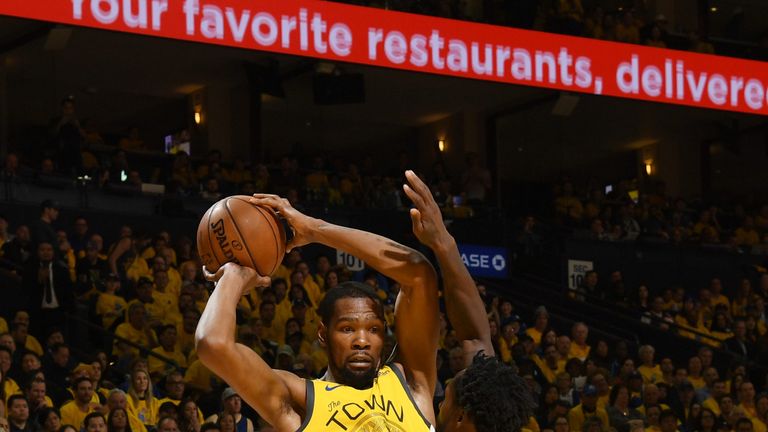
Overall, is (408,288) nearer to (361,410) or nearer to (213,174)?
(361,410)

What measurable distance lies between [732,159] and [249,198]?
20906 millimetres

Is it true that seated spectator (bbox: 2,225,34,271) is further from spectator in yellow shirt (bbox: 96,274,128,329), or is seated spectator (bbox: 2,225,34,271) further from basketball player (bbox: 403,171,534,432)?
basketball player (bbox: 403,171,534,432)

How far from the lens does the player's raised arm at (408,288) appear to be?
400cm

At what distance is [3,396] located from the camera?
9.26 meters

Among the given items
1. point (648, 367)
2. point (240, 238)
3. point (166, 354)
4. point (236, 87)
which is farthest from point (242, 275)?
point (236, 87)

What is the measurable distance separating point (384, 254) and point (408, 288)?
0.13m

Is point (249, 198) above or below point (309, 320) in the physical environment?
above

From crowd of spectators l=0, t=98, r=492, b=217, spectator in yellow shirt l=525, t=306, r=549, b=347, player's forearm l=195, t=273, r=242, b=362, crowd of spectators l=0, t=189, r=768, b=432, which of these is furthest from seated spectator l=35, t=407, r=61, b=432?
spectator in yellow shirt l=525, t=306, r=549, b=347

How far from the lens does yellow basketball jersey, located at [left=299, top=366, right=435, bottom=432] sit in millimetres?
3797

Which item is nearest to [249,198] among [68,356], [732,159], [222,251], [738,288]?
[222,251]

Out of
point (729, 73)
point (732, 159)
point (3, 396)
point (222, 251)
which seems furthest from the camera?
point (732, 159)

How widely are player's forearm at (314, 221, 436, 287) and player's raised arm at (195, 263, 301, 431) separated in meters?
0.31

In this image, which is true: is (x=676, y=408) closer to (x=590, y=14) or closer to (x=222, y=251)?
(x=590, y=14)

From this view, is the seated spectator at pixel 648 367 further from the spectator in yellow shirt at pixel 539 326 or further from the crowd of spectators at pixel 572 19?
the crowd of spectators at pixel 572 19
